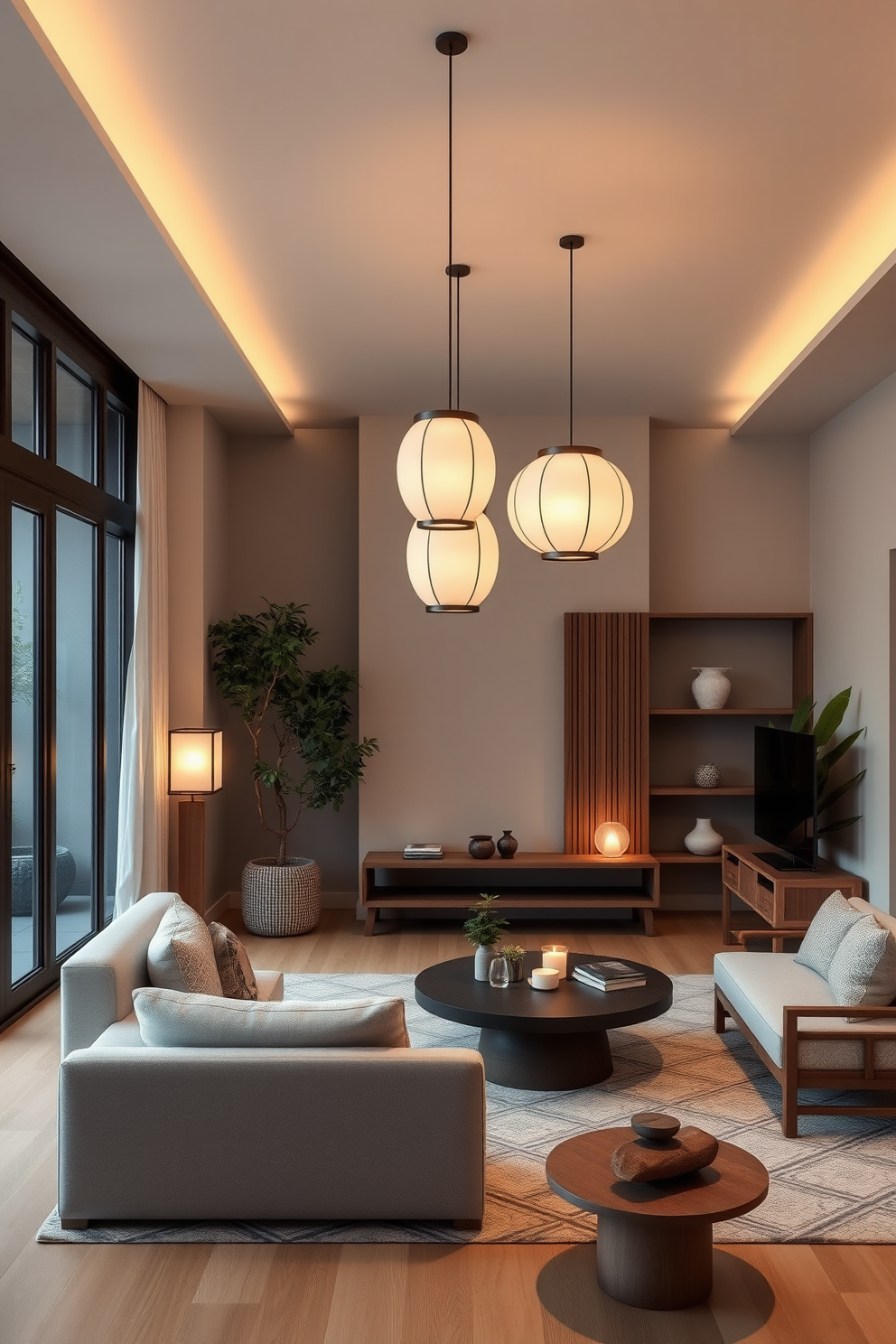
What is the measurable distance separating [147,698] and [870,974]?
367cm

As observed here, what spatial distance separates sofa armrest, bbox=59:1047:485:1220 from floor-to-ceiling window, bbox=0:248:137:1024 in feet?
5.72

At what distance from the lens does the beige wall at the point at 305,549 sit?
7.03 meters

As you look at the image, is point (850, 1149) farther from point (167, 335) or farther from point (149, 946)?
point (167, 335)

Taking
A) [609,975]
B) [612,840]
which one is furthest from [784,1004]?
[612,840]

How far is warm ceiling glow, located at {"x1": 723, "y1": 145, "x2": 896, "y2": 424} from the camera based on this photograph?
13.0ft

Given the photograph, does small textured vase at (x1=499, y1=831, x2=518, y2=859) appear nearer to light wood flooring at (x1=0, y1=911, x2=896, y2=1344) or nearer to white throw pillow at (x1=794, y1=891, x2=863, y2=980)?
white throw pillow at (x1=794, y1=891, x2=863, y2=980)

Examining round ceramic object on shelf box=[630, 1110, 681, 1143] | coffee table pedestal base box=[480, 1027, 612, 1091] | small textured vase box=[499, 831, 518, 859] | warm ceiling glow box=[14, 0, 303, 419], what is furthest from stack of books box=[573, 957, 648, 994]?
warm ceiling glow box=[14, 0, 303, 419]

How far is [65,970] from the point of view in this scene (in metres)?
3.07

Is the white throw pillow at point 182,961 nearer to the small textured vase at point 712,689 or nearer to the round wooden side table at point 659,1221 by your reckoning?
the round wooden side table at point 659,1221

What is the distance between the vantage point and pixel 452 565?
3537mm

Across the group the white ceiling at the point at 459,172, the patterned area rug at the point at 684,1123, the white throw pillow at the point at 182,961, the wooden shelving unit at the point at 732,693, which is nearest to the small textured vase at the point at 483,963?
the patterned area rug at the point at 684,1123

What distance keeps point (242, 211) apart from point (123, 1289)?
132 inches

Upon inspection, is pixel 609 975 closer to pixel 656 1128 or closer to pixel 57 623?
pixel 656 1128

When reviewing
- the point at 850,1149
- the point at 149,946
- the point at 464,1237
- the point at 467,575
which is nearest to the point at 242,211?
the point at 467,575
